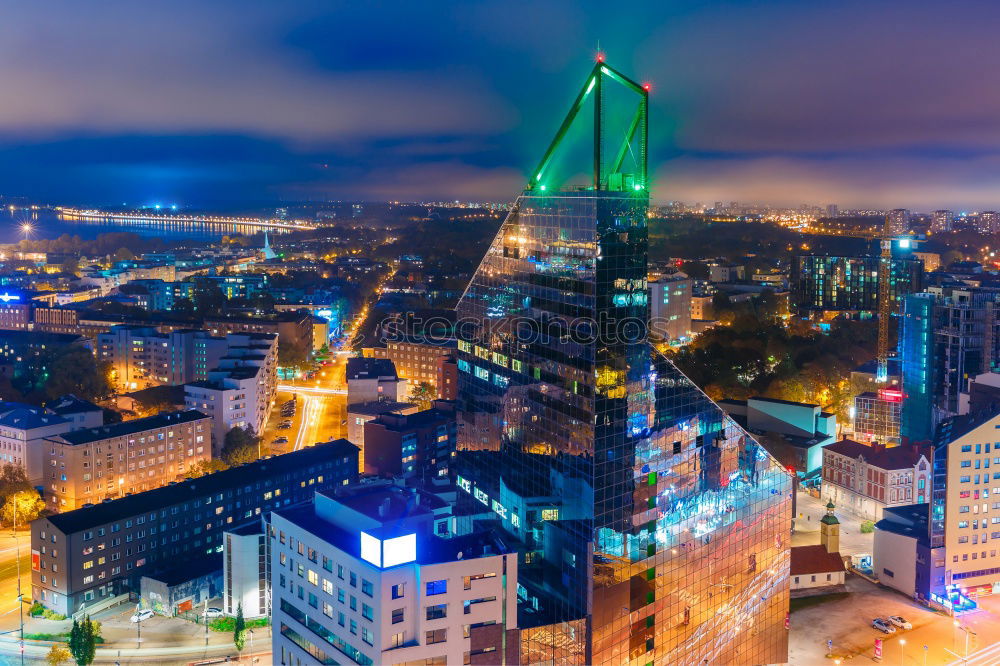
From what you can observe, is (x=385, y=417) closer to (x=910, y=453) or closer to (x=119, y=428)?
(x=119, y=428)

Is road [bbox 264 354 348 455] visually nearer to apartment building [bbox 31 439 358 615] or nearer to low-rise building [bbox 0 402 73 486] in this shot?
apartment building [bbox 31 439 358 615]

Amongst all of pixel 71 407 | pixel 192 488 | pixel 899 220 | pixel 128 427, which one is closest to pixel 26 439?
pixel 128 427

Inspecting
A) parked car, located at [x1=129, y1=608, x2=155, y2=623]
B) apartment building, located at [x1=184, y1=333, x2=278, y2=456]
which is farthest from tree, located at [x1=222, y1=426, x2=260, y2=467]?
parked car, located at [x1=129, y1=608, x2=155, y2=623]

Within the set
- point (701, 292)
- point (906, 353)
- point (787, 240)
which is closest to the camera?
point (906, 353)

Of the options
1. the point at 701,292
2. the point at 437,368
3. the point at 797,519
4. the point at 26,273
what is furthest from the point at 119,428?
the point at 26,273

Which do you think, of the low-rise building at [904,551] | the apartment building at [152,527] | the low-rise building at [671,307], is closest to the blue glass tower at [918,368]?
the low-rise building at [904,551]

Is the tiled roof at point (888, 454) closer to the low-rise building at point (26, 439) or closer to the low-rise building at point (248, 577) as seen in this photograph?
the low-rise building at point (248, 577)
